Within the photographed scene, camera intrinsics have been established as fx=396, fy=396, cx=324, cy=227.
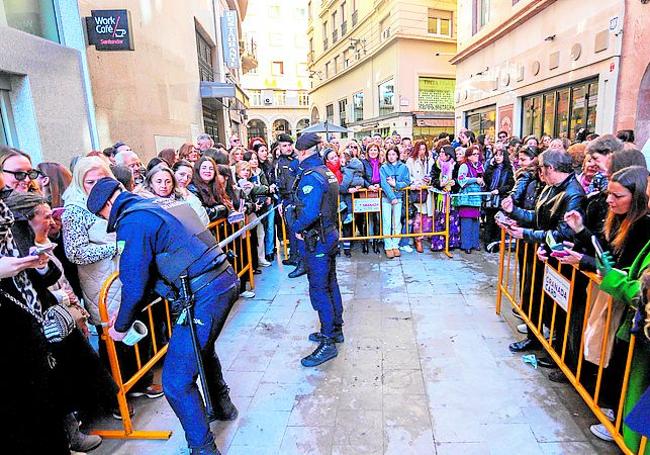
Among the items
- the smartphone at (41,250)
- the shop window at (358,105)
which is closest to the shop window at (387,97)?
the shop window at (358,105)

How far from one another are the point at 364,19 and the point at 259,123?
25333mm

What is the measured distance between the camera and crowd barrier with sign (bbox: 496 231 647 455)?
2475mm

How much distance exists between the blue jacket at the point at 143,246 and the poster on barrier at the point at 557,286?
8.60 feet

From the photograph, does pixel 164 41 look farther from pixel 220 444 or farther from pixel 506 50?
pixel 506 50

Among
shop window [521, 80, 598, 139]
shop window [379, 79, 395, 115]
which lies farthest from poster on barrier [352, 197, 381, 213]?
shop window [379, 79, 395, 115]

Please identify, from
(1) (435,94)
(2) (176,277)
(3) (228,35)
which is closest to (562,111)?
(2) (176,277)

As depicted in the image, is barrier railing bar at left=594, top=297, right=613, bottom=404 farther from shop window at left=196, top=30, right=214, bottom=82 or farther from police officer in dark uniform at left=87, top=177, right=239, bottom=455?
shop window at left=196, top=30, right=214, bottom=82

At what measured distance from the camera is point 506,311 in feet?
15.0

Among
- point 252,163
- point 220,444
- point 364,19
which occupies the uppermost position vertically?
point 364,19

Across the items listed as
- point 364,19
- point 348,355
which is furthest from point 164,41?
point 364,19

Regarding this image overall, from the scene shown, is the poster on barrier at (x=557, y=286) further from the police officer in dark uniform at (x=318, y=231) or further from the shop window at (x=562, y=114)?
the shop window at (x=562, y=114)

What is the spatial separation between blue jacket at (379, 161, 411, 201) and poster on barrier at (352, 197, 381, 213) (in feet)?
0.68

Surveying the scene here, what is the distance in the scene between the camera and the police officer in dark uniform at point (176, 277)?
2266 millimetres

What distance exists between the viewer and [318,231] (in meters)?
3.71
